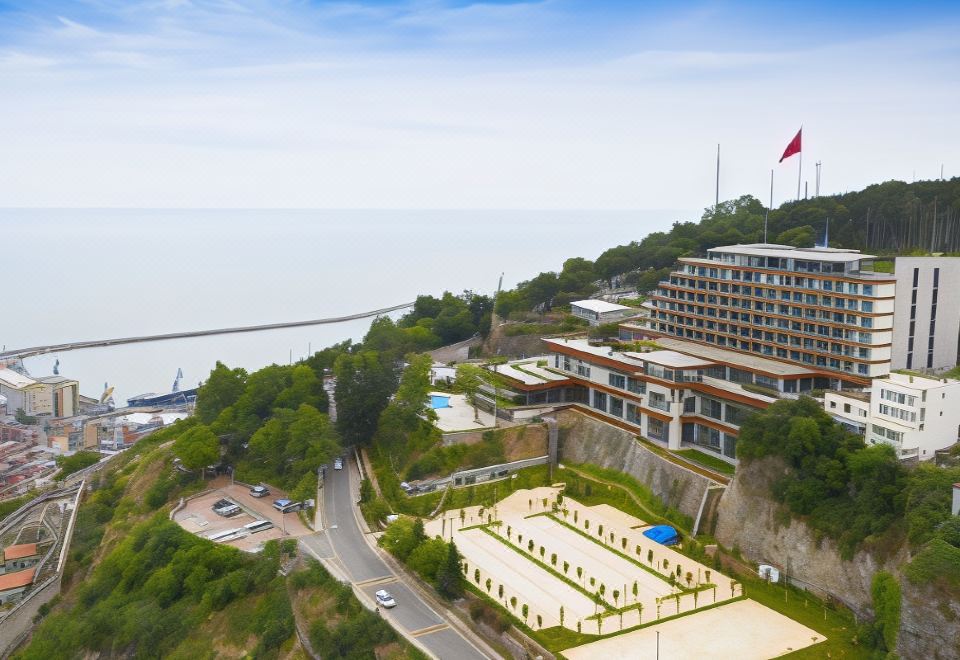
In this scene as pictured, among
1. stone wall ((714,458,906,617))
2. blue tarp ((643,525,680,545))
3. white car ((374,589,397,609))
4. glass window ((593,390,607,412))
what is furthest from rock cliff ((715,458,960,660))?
white car ((374,589,397,609))

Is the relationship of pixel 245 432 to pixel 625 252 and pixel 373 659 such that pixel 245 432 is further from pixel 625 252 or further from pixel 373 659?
pixel 625 252

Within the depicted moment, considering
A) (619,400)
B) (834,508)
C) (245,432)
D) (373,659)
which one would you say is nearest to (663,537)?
(834,508)

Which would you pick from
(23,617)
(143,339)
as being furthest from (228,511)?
(143,339)

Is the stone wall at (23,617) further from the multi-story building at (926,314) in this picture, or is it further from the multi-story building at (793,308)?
the multi-story building at (926,314)

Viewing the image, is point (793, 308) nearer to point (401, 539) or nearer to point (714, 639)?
point (714, 639)

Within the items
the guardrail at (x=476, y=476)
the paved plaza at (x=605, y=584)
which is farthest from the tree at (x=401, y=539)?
the guardrail at (x=476, y=476)

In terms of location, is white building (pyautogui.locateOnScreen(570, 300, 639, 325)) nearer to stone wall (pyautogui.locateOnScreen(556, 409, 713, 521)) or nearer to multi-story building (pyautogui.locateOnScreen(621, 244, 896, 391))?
multi-story building (pyautogui.locateOnScreen(621, 244, 896, 391))

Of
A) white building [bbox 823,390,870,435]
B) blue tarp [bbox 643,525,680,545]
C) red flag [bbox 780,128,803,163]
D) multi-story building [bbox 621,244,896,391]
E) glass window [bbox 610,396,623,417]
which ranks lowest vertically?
blue tarp [bbox 643,525,680,545]
